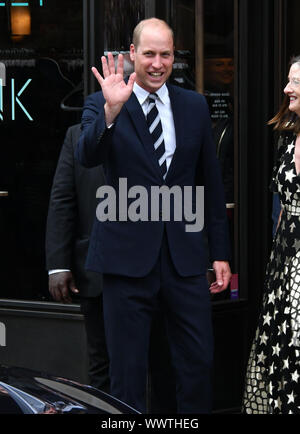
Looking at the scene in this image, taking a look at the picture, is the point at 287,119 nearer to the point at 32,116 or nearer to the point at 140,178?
the point at 140,178

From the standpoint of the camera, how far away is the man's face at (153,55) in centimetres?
495

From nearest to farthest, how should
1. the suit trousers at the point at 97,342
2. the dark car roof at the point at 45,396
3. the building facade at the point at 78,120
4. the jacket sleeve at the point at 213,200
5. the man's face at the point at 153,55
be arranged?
1. the dark car roof at the point at 45,396
2. the man's face at the point at 153,55
3. the jacket sleeve at the point at 213,200
4. the suit trousers at the point at 97,342
5. the building facade at the point at 78,120

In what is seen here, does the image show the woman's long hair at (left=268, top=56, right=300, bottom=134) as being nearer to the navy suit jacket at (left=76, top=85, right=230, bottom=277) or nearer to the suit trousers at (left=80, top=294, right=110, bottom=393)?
the navy suit jacket at (left=76, top=85, right=230, bottom=277)

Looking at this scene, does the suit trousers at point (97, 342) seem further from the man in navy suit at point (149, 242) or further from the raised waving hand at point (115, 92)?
the raised waving hand at point (115, 92)

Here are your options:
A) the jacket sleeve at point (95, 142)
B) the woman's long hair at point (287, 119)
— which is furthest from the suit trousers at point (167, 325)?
the woman's long hair at point (287, 119)

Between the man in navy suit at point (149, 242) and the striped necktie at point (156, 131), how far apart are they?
16 mm

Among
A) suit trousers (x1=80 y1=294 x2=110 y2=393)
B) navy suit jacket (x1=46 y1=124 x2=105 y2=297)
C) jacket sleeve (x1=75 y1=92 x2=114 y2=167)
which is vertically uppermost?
jacket sleeve (x1=75 y1=92 x2=114 y2=167)

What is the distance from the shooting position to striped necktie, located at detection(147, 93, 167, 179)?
5020 mm

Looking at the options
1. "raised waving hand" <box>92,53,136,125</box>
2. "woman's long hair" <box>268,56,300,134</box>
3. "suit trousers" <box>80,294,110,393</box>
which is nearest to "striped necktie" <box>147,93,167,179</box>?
"raised waving hand" <box>92,53,136,125</box>

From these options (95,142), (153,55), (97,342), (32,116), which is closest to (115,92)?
(95,142)

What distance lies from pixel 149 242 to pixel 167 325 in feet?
1.49

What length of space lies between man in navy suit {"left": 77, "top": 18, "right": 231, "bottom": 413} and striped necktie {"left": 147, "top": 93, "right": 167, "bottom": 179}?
0.02 m

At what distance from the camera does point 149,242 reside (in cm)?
499
